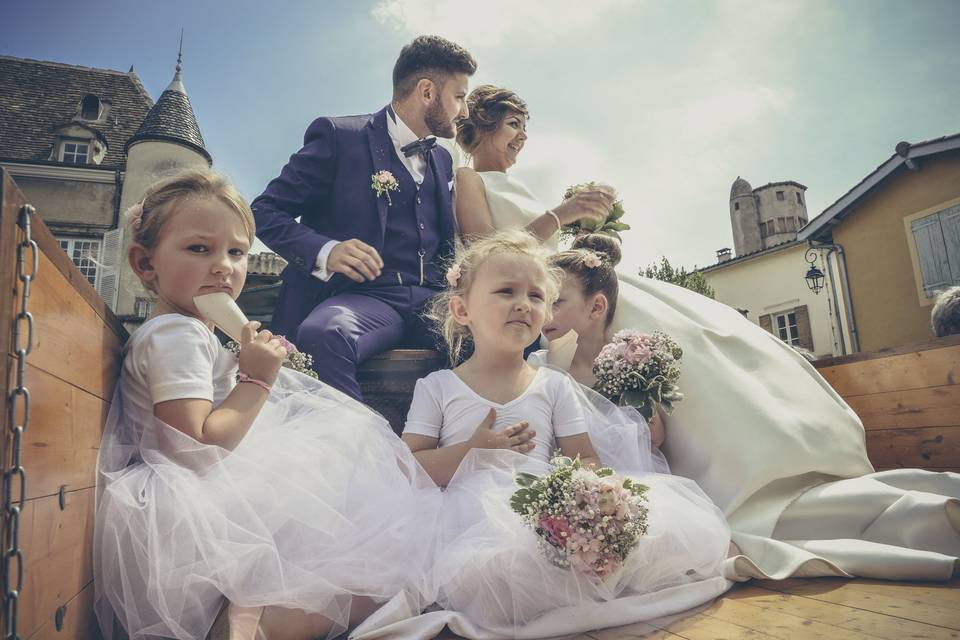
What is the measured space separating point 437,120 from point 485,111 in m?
0.65

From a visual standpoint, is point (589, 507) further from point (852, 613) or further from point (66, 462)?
point (66, 462)

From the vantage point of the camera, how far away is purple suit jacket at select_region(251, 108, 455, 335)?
11.0 feet

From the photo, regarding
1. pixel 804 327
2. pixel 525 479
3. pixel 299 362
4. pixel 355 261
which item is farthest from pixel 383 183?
pixel 804 327

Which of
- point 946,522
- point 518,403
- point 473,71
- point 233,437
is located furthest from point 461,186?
point 946,522

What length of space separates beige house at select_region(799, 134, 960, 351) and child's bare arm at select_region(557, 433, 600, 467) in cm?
1337

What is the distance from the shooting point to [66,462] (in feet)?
4.32

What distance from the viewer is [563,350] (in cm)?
343

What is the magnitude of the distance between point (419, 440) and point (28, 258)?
1674mm

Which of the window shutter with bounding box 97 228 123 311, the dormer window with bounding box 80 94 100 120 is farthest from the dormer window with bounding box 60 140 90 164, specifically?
the window shutter with bounding box 97 228 123 311

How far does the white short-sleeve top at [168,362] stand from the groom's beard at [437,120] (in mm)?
2391

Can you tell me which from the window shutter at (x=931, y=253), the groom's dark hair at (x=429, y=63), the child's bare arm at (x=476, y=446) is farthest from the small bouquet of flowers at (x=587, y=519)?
the window shutter at (x=931, y=253)

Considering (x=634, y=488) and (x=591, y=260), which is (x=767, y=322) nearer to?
(x=591, y=260)

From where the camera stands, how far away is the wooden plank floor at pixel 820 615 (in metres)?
1.57

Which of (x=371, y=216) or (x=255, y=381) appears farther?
(x=371, y=216)
